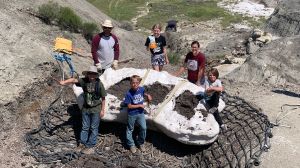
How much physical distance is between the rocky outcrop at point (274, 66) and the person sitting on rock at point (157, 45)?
383 cm

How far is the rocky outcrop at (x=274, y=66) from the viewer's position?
12320mm

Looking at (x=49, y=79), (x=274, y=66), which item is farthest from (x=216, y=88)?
(x=274, y=66)

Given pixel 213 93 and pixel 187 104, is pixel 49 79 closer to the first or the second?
pixel 187 104

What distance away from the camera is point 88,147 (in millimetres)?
7797

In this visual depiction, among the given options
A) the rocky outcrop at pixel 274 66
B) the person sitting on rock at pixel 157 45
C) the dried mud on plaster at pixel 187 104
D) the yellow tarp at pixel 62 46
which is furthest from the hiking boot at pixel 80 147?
the rocky outcrop at pixel 274 66

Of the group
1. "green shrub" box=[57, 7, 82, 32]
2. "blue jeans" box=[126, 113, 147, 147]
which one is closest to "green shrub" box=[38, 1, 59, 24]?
"green shrub" box=[57, 7, 82, 32]

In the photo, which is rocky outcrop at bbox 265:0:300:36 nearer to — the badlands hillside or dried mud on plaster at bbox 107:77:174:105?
the badlands hillside

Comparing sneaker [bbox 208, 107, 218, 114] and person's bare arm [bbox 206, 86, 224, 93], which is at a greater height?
person's bare arm [bbox 206, 86, 224, 93]

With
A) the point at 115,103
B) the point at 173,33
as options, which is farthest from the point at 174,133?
the point at 173,33

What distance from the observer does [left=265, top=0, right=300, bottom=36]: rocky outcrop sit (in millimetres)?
18844

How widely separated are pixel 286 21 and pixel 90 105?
14.1 m

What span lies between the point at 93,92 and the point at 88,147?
109cm

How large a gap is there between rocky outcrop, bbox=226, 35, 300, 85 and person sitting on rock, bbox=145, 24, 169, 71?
383cm

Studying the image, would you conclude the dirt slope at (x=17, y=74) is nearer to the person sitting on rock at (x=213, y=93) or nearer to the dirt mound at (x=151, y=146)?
the dirt mound at (x=151, y=146)
